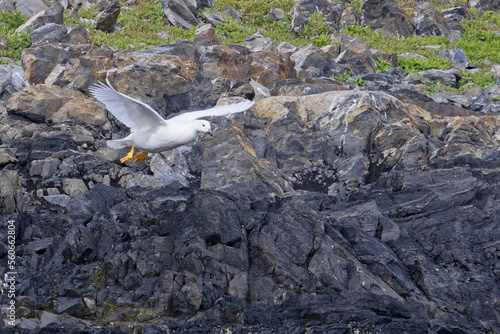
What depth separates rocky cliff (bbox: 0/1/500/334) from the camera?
1193 cm

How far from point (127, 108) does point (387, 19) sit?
22134 millimetres

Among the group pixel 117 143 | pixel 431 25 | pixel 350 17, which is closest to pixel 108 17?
pixel 350 17

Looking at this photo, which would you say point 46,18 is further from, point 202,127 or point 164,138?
point 202,127

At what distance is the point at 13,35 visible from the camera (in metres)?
26.9

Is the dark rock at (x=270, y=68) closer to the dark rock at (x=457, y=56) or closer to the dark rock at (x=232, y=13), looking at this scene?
the dark rock at (x=457, y=56)

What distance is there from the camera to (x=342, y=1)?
3656 cm

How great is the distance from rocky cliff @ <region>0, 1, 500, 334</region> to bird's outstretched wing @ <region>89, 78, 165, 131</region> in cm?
155

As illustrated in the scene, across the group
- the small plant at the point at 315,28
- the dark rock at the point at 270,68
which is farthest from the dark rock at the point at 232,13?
the dark rock at the point at 270,68

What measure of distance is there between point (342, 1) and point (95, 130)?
20.4 meters

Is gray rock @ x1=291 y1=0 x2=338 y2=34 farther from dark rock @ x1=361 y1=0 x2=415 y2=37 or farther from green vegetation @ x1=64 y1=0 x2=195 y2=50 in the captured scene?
green vegetation @ x1=64 y1=0 x2=195 y2=50

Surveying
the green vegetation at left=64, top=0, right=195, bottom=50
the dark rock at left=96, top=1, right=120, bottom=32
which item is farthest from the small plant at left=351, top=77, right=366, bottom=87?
the dark rock at left=96, top=1, right=120, bottom=32

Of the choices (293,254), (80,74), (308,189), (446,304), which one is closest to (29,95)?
(80,74)

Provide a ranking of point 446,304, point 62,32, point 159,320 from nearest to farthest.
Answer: point 159,320
point 446,304
point 62,32

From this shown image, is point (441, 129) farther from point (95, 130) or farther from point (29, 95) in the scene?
point (29, 95)
